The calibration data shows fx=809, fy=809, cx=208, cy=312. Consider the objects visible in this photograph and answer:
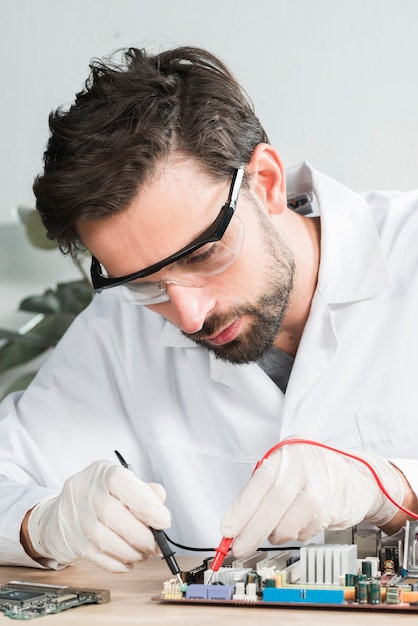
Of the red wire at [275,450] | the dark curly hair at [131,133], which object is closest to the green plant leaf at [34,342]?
the dark curly hair at [131,133]

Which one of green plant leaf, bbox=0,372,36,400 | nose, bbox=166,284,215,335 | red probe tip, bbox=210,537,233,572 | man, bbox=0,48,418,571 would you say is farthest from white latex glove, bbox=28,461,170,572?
green plant leaf, bbox=0,372,36,400

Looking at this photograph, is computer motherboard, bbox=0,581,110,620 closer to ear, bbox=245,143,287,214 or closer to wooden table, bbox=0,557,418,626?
wooden table, bbox=0,557,418,626

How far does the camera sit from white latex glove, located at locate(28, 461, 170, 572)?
4.91ft

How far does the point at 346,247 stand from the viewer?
6.59 feet

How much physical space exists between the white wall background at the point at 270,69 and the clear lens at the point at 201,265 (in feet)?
5.07

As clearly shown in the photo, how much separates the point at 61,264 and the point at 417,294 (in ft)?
6.42

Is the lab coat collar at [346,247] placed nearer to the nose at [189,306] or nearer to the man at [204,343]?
the man at [204,343]

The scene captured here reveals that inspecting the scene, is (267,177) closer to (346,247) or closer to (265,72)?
(346,247)

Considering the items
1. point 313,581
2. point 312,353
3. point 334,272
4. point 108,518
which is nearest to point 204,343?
point 312,353

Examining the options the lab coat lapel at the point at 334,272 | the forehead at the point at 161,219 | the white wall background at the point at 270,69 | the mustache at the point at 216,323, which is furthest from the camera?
the white wall background at the point at 270,69

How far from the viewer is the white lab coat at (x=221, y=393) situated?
6.13 feet

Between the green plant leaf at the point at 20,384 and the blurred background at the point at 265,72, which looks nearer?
the blurred background at the point at 265,72

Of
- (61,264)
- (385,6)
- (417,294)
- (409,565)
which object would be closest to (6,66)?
(61,264)

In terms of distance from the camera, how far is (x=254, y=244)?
1.80m
